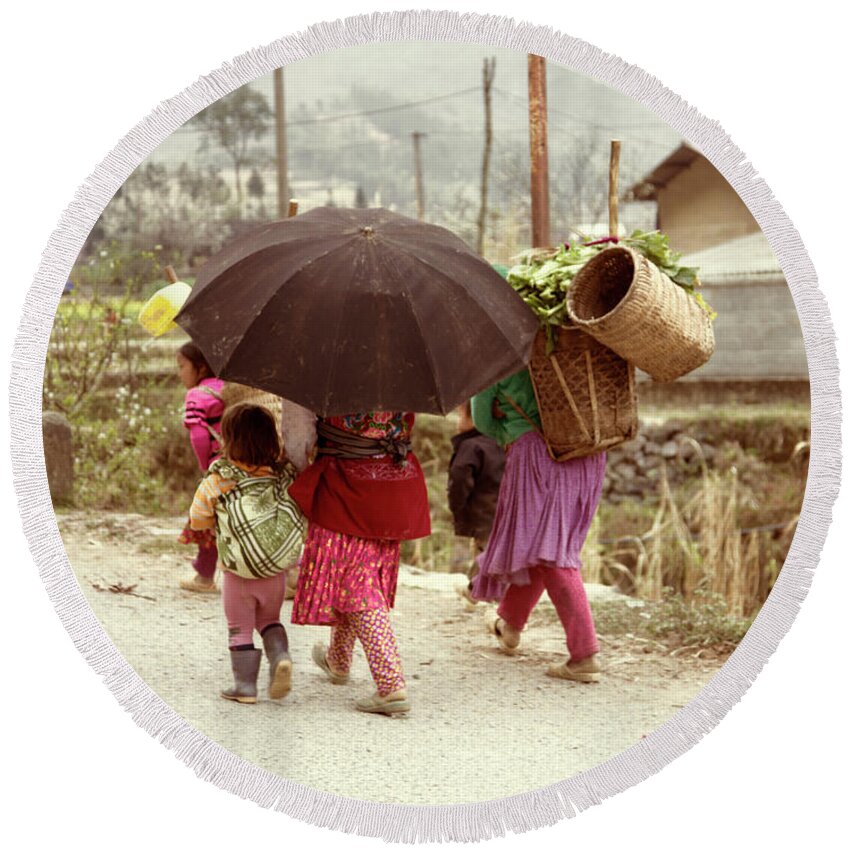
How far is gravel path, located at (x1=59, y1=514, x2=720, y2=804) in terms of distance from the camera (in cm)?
323

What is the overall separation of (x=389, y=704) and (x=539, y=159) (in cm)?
168

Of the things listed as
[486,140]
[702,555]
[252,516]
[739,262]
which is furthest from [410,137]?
[702,555]

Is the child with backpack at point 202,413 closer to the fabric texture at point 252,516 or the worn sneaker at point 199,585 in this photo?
the worn sneaker at point 199,585

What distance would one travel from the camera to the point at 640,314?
2992 mm

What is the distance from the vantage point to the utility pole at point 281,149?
3529 mm

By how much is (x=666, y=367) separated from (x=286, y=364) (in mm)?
998

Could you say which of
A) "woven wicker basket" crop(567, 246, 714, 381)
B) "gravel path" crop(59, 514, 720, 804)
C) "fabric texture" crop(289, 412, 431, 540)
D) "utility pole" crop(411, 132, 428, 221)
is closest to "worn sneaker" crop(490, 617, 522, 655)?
"gravel path" crop(59, 514, 720, 804)

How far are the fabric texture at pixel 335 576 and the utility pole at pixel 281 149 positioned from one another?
1.03 m

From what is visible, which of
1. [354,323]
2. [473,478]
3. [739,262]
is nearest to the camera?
[354,323]

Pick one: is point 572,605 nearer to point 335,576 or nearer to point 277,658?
point 335,576

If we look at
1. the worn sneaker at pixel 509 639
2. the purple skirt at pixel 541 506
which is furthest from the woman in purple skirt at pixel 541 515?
the worn sneaker at pixel 509 639

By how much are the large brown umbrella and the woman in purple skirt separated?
542mm

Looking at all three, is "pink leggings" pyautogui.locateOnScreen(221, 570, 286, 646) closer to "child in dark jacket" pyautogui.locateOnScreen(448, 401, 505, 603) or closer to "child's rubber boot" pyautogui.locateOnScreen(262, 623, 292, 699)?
"child's rubber boot" pyautogui.locateOnScreen(262, 623, 292, 699)

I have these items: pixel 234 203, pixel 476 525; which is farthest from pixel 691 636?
pixel 234 203
